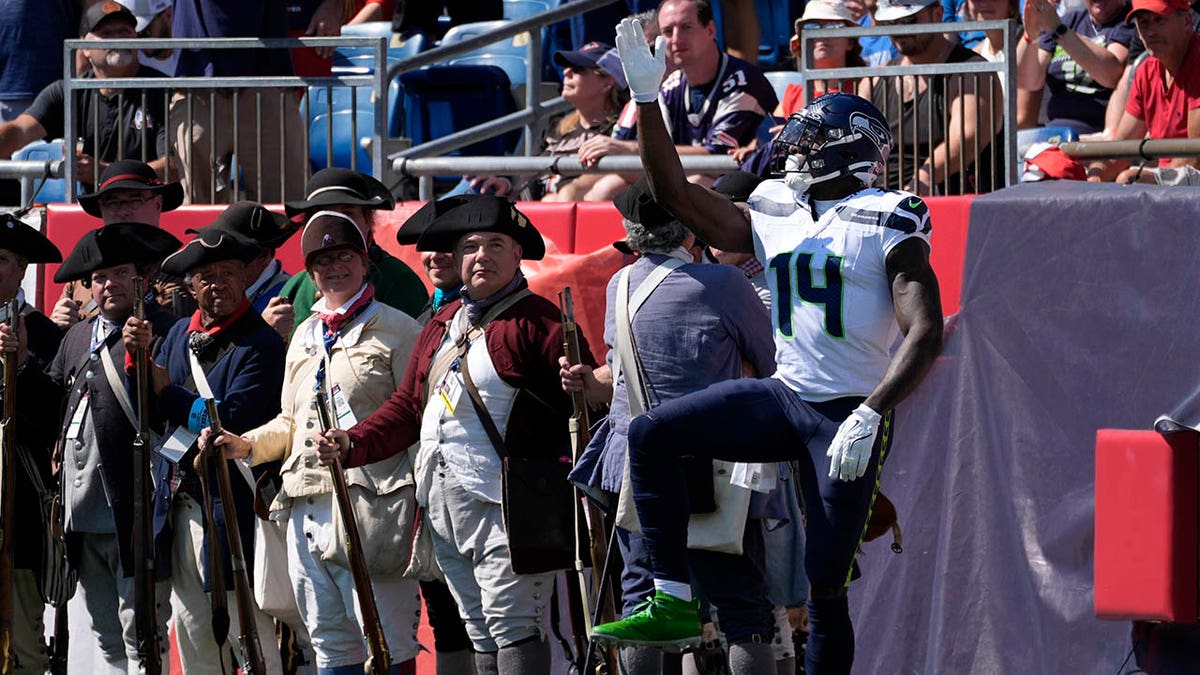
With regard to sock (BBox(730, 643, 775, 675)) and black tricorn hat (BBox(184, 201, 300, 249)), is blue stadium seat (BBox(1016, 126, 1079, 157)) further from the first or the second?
sock (BBox(730, 643, 775, 675))

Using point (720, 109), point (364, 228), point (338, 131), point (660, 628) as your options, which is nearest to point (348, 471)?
point (364, 228)

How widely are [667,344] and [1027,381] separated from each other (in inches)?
57.4

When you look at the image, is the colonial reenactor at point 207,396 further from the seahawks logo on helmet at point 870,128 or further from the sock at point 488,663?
the seahawks logo on helmet at point 870,128

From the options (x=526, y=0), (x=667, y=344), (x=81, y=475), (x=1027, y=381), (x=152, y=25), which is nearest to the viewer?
(x=667, y=344)

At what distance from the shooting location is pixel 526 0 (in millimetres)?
14172

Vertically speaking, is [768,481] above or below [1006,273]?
below

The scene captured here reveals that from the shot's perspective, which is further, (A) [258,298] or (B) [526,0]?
(B) [526,0]

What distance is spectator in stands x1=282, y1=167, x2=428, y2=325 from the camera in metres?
8.03

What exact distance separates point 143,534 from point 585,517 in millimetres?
1821

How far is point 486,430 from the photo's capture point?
23.5 feet

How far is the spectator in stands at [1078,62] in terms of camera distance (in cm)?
1000

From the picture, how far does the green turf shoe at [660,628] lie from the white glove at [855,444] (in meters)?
0.74

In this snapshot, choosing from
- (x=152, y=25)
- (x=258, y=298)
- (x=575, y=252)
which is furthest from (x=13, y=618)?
(x=152, y=25)

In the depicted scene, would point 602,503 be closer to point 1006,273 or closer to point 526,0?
point 1006,273
